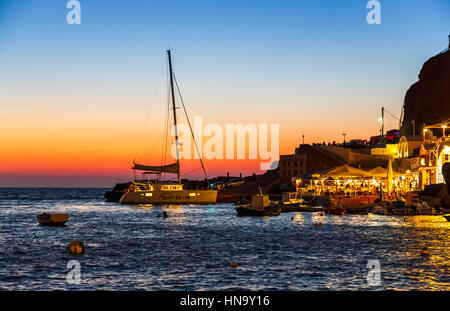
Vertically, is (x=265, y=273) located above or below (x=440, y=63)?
below

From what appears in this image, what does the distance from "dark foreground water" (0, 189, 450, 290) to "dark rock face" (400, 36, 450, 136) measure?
315ft

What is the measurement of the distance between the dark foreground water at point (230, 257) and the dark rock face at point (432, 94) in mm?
96038

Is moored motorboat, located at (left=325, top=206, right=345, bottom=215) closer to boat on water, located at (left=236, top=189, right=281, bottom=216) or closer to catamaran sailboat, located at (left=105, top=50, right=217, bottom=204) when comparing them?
boat on water, located at (left=236, top=189, right=281, bottom=216)

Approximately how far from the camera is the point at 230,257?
106 feet

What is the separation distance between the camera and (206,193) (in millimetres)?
105312

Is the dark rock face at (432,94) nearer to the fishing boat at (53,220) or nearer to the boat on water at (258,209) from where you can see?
the boat on water at (258,209)

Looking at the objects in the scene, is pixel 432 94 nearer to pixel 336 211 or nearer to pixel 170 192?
pixel 170 192

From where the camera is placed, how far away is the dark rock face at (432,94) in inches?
5527

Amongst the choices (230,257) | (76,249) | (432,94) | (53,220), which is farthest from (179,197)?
(432,94)

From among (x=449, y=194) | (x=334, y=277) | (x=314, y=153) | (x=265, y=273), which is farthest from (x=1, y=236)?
(x=314, y=153)

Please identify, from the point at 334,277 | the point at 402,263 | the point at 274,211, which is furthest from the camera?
the point at 274,211

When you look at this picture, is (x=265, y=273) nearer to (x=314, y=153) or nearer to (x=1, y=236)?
(x=1, y=236)

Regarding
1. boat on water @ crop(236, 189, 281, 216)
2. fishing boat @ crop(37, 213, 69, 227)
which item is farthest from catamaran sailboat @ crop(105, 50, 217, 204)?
fishing boat @ crop(37, 213, 69, 227)
